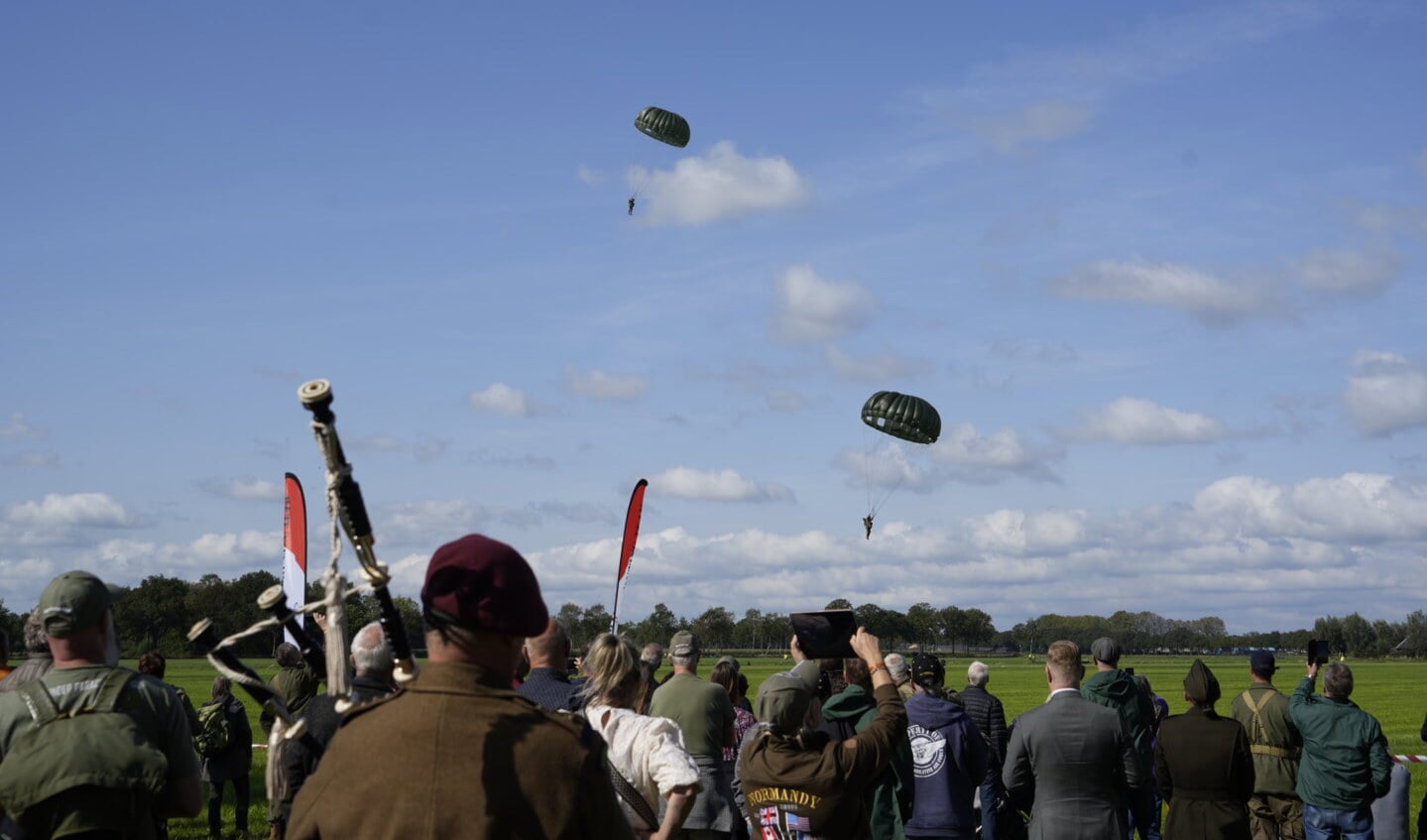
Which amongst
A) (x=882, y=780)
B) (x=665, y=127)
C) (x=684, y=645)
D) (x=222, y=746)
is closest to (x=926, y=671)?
(x=684, y=645)

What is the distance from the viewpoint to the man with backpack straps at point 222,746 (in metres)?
14.9

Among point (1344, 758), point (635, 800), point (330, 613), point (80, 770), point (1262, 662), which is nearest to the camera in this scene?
point (330, 613)

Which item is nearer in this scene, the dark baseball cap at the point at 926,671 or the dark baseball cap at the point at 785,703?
the dark baseball cap at the point at 785,703

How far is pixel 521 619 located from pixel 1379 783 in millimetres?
10311

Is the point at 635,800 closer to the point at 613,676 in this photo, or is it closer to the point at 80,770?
the point at 613,676

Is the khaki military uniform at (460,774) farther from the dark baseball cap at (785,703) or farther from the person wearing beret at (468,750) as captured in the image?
the dark baseball cap at (785,703)

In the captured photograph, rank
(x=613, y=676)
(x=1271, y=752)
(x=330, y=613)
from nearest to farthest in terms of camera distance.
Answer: (x=330, y=613)
(x=613, y=676)
(x=1271, y=752)

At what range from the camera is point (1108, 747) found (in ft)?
28.1

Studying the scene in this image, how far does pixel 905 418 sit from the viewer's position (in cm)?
3062

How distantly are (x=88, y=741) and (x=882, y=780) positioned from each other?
5221 mm

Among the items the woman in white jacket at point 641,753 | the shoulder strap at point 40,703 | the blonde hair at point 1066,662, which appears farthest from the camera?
the blonde hair at point 1066,662

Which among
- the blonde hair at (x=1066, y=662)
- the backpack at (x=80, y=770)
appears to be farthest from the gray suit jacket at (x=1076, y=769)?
the backpack at (x=80, y=770)

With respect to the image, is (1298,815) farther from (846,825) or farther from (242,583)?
(242,583)

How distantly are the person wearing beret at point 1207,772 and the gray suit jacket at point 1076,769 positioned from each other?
114 centimetres
